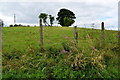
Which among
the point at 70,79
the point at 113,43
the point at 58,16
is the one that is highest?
the point at 58,16

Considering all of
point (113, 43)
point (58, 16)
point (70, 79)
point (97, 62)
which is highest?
point (58, 16)

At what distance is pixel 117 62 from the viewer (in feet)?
17.9

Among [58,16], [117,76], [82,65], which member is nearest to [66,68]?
[82,65]

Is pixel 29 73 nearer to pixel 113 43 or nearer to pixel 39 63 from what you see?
pixel 39 63

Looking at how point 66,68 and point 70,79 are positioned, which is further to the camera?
point 66,68

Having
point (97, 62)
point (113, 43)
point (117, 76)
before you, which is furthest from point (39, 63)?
point (113, 43)

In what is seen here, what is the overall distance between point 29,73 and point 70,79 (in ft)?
3.94

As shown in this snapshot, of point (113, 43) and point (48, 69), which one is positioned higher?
point (113, 43)

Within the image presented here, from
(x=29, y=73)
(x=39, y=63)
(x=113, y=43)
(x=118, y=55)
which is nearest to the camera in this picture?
(x=29, y=73)

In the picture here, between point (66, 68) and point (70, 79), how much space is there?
0.63 metres

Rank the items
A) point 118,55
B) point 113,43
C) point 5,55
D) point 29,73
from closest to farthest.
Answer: point 29,73
point 118,55
point 5,55
point 113,43

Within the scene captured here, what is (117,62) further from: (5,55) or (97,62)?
(5,55)

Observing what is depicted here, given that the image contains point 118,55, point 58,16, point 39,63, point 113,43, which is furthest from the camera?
point 58,16

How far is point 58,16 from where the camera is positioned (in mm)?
51594
